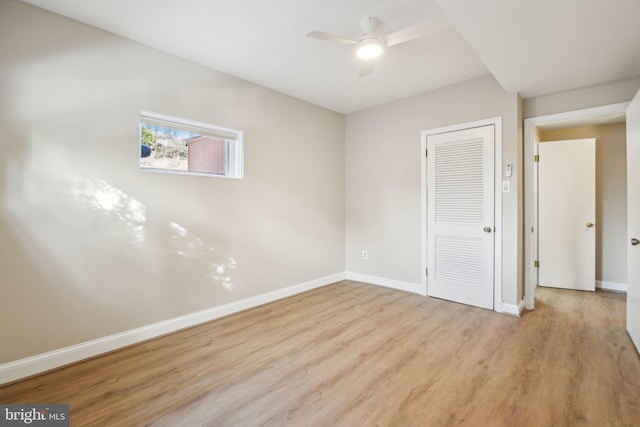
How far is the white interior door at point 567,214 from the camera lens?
4.07 m

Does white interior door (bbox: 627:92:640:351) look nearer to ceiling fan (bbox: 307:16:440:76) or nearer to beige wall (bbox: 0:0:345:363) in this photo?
ceiling fan (bbox: 307:16:440:76)

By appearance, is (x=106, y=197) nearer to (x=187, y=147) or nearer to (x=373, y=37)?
(x=187, y=147)

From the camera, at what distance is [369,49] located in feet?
7.86

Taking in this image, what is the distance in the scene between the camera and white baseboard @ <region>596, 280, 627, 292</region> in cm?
404

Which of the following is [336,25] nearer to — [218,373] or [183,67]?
[183,67]

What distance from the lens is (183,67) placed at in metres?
2.90

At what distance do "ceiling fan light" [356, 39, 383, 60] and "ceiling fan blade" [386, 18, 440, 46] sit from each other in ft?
0.32

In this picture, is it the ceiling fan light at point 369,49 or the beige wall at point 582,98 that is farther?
the beige wall at point 582,98

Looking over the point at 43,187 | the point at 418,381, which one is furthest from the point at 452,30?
the point at 43,187

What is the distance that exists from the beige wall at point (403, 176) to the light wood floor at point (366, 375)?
860 mm

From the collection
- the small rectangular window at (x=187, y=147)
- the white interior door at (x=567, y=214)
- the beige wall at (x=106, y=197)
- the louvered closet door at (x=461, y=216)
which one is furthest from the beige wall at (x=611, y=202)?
the small rectangular window at (x=187, y=147)

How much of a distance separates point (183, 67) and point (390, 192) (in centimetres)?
296

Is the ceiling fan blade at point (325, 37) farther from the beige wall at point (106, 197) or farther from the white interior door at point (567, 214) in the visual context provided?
the white interior door at point (567, 214)

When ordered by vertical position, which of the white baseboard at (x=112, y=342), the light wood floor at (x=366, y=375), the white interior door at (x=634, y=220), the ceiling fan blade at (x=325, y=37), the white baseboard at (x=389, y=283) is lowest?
the light wood floor at (x=366, y=375)
